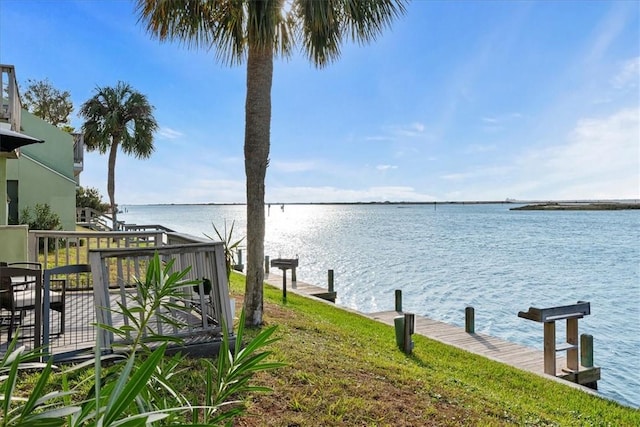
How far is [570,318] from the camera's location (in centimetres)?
788

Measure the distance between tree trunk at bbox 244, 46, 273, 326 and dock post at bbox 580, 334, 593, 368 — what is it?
624 cm

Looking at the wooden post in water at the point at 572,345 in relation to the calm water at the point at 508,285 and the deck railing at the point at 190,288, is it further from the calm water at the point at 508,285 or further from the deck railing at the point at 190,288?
the deck railing at the point at 190,288

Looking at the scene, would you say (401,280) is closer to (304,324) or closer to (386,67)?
(386,67)

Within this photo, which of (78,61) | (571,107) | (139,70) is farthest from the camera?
(571,107)

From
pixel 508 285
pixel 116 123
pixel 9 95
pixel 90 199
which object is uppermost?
pixel 116 123

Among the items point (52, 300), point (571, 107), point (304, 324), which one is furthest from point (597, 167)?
point (52, 300)

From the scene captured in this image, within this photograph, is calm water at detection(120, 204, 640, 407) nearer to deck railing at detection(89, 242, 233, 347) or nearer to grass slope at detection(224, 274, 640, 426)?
grass slope at detection(224, 274, 640, 426)

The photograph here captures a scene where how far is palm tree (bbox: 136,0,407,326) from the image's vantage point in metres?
6.52

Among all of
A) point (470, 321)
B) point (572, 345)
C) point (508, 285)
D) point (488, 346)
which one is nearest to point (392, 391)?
point (572, 345)

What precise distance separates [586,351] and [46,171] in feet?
61.6

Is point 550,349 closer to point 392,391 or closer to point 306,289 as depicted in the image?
point 392,391

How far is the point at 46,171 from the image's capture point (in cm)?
1700

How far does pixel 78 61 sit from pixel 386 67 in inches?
536

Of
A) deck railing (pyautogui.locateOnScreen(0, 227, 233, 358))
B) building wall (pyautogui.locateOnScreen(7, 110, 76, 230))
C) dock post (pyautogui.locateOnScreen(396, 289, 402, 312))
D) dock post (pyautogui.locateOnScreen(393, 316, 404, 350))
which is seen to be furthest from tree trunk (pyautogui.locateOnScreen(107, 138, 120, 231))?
dock post (pyautogui.locateOnScreen(393, 316, 404, 350))
